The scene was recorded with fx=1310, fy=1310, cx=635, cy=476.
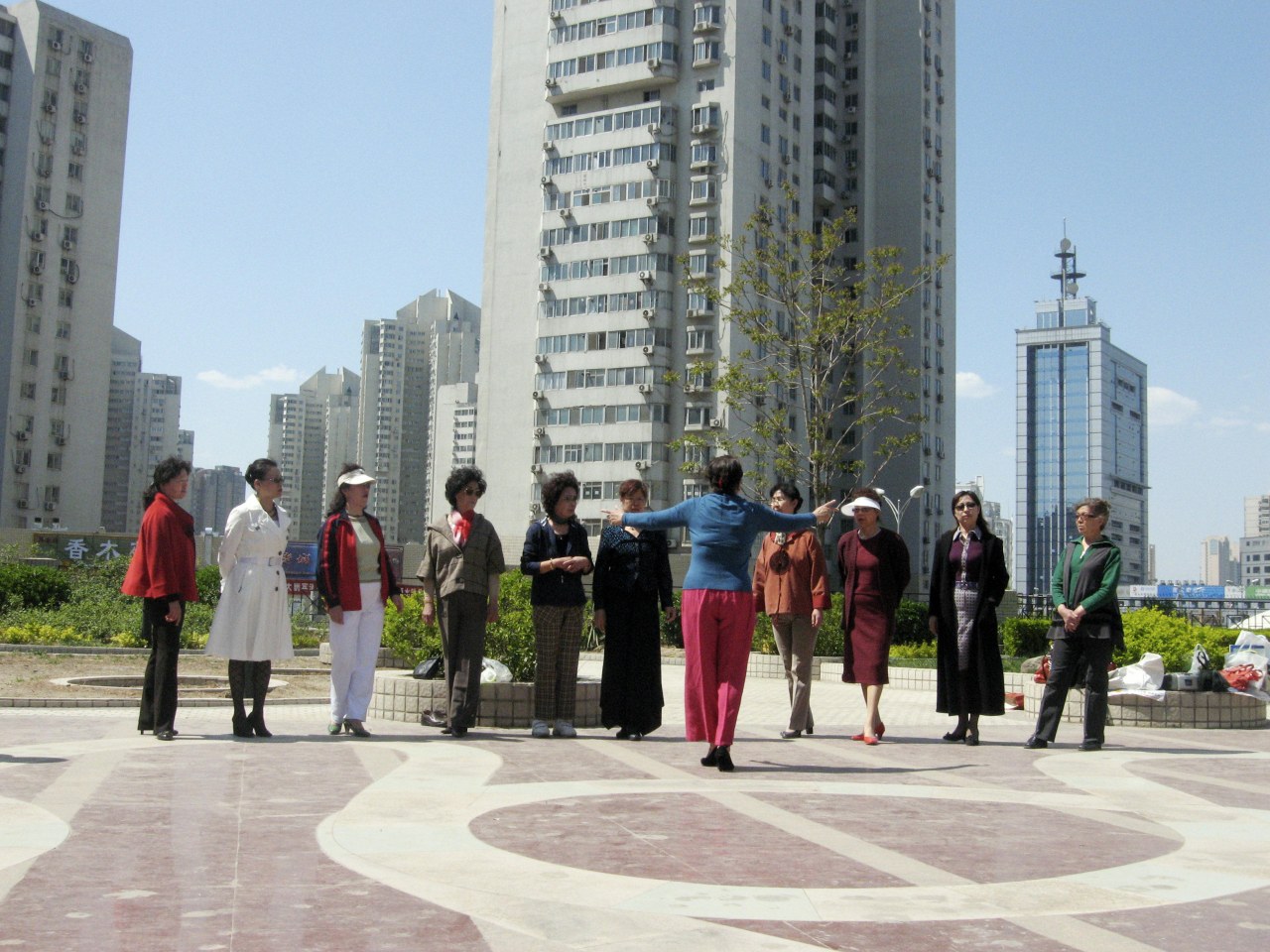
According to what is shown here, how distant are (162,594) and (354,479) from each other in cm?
159

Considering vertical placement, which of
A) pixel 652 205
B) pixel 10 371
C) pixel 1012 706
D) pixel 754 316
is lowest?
pixel 1012 706

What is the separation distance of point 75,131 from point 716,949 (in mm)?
92969

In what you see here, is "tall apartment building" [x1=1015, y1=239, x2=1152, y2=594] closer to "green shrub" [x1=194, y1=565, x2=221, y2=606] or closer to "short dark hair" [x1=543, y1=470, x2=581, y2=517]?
"green shrub" [x1=194, y1=565, x2=221, y2=606]

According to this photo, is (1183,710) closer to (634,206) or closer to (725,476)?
(725,476)

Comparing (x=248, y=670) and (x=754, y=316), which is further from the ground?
(x=754, y=316)

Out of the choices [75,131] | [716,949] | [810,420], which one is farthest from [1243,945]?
[75,131]

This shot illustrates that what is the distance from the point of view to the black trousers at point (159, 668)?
8.98 m

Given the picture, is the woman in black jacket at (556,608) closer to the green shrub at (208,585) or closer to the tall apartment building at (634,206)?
the green shrub at (208,585)

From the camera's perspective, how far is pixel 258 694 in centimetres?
932

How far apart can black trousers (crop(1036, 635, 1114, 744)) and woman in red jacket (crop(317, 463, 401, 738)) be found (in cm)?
510

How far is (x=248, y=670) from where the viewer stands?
9.45 meters

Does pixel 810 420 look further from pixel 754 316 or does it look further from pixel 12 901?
pixel 12 901

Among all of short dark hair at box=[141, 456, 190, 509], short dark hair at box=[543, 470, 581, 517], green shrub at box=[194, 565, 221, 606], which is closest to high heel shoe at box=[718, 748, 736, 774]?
short dark hair at box=[543, 470, 581, 517]

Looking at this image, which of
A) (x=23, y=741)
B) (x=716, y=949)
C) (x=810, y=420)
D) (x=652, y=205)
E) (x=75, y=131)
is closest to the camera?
(x=716, y=949)
